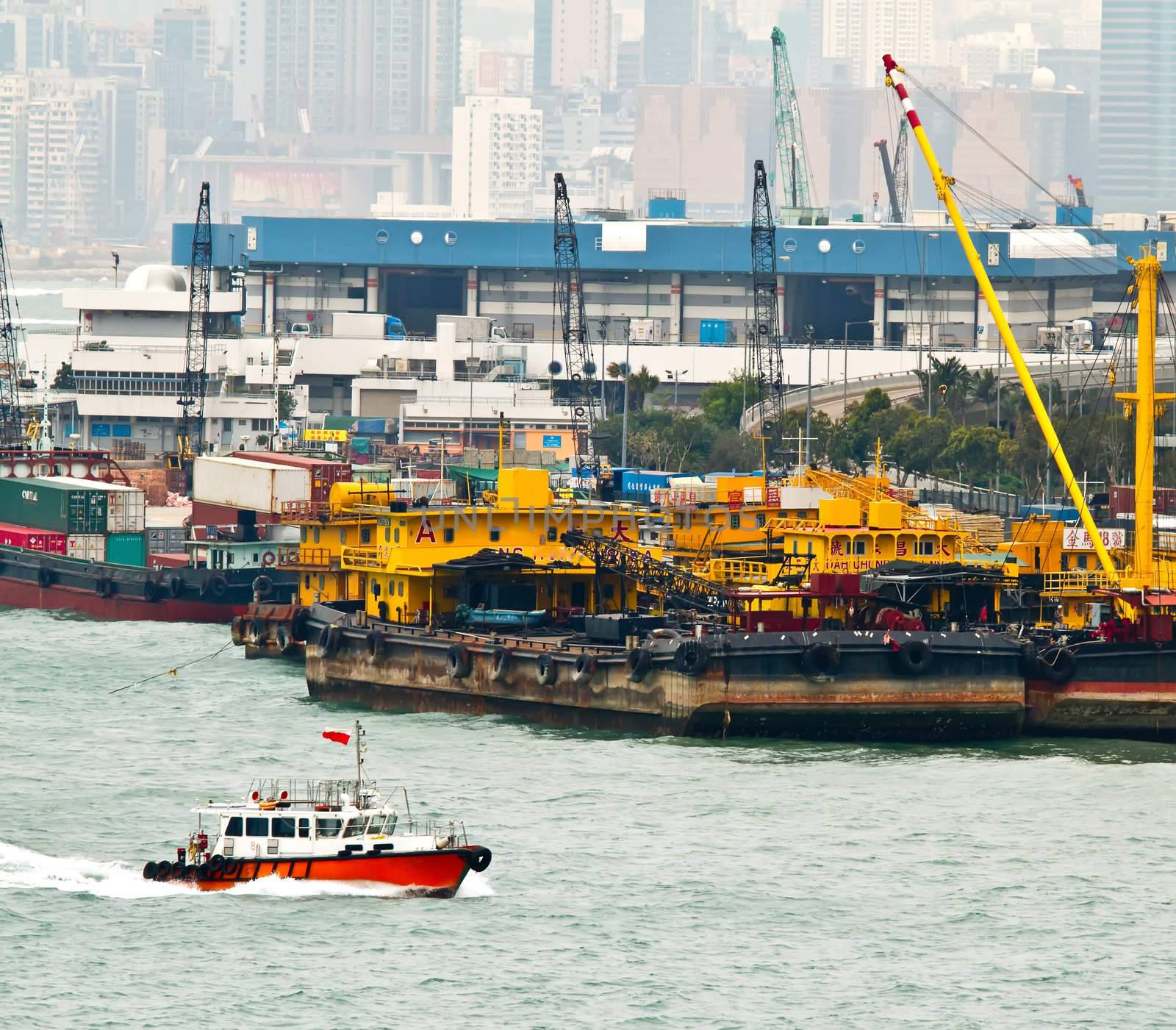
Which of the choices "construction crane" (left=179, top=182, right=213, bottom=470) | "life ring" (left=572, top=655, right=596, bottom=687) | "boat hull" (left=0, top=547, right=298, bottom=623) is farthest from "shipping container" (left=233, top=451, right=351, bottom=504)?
"construction crane" (left=179, top=182, right=213, bottom=470)

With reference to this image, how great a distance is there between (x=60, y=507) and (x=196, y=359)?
43.3 metres

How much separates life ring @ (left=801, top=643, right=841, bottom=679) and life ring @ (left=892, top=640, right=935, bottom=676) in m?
1.32

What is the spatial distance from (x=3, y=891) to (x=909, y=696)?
69.5 feet

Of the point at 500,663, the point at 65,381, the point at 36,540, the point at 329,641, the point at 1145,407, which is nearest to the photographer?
the point at 500,663

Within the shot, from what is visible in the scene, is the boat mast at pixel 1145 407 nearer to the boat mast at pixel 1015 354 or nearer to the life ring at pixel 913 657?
the boat mast at pixel 1015 354

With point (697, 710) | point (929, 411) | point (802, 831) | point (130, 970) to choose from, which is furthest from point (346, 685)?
point (929, 411)

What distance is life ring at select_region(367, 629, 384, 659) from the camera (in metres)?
65.4

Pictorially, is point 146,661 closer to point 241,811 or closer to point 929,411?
point 241,811

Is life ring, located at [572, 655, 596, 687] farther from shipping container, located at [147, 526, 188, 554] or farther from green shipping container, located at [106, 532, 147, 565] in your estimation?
shipping container, located at [147, 526, 188, 554]

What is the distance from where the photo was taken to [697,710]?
58.4 metres

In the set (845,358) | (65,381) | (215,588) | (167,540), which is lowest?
(215,588)

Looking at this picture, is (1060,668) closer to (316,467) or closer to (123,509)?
(316,467)

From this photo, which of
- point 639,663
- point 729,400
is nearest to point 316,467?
point 639,663

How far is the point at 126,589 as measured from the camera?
88.4 m
